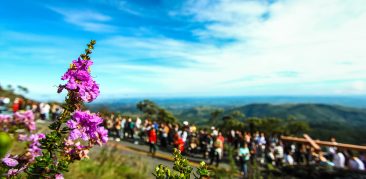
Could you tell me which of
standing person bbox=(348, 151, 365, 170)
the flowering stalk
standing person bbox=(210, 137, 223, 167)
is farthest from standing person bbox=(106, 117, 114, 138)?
the flowering stalk

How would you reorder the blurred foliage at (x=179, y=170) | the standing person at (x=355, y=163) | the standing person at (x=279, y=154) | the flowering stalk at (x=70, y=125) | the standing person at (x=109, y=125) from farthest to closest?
the standing person at (x=109, y=125) < the standing person at (x=279, y=154) < the standing person at (x=355, y=163) < the flowering stalk at (x=70, y=125) < the blurred foliage at (x=179, y=170)

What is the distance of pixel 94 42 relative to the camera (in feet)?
9.91

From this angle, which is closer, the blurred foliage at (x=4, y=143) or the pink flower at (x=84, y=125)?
the blurred foliage at (x=4, y=143)

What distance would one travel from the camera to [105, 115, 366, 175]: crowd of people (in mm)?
15680

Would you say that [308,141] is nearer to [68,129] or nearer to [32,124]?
[32,124]

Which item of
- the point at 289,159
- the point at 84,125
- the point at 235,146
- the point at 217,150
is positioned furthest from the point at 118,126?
the point at 84,125

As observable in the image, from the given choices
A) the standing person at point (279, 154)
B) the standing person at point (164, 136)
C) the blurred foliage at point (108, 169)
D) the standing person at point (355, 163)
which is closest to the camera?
the blurred foliage at point (108, 169)

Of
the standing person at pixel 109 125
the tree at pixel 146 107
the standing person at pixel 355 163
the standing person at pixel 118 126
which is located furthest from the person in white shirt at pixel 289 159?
the tree at pixel 146 107

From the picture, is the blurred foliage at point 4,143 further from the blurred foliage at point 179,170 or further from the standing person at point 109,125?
the standing person at point 109,125

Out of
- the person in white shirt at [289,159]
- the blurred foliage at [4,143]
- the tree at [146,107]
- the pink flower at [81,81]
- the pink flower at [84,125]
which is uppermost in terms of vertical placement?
the pink flower at [81,81]

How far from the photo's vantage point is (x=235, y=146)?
22859mm

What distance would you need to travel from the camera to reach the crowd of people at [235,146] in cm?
1568

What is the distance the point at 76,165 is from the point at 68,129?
712 cm

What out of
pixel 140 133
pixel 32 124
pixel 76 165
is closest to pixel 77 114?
pixel 32 124
